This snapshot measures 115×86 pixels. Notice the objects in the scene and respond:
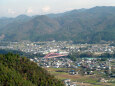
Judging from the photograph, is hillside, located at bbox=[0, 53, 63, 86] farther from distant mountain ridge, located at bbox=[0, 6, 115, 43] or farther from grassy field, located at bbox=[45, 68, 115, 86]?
distant mountain ridge, located at bbox=[0, 6, 115, 43]

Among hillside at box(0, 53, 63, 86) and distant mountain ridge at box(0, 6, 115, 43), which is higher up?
distant mountain ridge at box(0, 6, 115, 43)

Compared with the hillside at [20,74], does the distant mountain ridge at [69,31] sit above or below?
above

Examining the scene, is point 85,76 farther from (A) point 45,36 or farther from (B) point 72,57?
(A) point 45,36

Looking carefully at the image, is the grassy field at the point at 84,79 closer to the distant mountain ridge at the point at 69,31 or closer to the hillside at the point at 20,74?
the hillside at the point at 20,74

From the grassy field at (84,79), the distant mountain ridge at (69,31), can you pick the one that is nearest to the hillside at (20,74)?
the grassy field at (84,79)

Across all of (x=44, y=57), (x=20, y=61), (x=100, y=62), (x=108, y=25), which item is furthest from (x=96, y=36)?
(x=20, y=61)

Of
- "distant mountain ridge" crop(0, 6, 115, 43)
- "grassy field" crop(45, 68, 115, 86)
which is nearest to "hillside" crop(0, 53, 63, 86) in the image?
"grassy field" crop(45, 68, 115, 86)

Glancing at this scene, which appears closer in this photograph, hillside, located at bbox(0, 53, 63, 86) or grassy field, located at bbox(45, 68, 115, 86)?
hillside, located at bbox(0, 53, 63, 86)

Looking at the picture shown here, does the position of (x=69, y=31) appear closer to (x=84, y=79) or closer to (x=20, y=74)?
(x=84, y=79)

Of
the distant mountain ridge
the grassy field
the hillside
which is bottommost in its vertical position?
the grassy field

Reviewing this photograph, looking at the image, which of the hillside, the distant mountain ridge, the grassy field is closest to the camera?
the hillside
